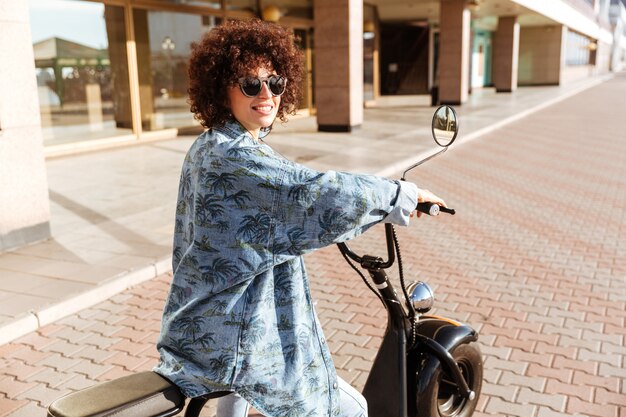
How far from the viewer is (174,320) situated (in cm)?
180

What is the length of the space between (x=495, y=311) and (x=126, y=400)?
360cm

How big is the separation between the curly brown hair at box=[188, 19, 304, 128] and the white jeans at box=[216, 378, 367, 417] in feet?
2.80

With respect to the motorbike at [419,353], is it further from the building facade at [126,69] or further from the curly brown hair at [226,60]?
the building facade at [126,69]

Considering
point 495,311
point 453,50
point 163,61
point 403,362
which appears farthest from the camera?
point 453,50

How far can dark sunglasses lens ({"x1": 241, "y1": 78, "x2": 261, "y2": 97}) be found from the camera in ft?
6.07

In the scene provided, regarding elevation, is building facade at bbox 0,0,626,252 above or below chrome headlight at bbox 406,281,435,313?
above

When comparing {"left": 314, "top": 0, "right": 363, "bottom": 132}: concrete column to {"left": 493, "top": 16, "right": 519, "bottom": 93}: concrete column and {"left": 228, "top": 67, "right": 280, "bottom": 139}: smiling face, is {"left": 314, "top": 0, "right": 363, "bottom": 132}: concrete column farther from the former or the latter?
{"left": 493, "top": 16, "right": 519, "bottom": 93}: concrete column

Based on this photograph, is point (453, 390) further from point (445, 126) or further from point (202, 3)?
point (202, 3)

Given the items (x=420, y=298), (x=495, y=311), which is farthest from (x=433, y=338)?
(x=495, y=311)

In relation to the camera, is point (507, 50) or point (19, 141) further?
point (507, 50)

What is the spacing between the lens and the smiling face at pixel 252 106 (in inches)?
73.0

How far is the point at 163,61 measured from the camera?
15.7m

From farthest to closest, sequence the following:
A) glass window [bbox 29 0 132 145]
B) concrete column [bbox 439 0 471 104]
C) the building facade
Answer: concrete column [bbox 439 0 471 104], glass window [bbox 29 0 132 145], the building facade

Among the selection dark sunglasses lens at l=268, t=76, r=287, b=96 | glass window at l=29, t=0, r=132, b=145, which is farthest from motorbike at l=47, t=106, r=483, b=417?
glass window at l=29, t=0, r=132, b=145
